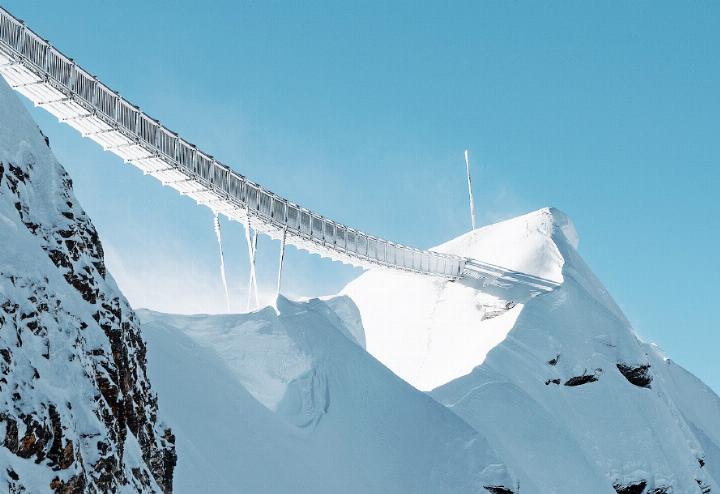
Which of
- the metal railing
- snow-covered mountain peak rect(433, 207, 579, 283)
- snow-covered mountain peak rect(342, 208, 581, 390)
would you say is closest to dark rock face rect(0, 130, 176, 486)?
the metal railing

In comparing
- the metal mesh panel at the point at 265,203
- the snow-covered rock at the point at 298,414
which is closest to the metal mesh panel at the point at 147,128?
the metal mesh panel at the point at 265,203

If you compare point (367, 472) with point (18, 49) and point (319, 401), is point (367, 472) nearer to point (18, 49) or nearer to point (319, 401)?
point (319, 401)

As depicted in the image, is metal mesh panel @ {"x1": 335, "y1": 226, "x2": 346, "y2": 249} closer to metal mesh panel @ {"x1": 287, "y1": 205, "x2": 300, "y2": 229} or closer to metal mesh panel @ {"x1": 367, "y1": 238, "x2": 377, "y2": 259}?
metal mesh panel @ {"x1": 367, "y1": 238, "x2": 377, "y2": 259}

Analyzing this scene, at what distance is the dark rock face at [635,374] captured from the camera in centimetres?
4822

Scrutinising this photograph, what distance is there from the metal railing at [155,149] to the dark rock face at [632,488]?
16.3 meters

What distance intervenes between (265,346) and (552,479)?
38.6 feet

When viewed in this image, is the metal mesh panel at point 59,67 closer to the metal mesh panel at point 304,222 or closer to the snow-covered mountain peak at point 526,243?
the metal mesh panel at point 304,222

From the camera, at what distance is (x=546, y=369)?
148ft

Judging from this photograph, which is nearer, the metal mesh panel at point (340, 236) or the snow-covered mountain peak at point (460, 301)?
the metal mesh panel at point (340, 236)

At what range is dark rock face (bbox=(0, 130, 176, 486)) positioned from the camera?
1170 cm

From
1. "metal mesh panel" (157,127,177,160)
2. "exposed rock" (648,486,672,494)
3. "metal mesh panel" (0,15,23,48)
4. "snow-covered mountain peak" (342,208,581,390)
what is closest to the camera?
"metal mesh panel" (0,15,23,48)

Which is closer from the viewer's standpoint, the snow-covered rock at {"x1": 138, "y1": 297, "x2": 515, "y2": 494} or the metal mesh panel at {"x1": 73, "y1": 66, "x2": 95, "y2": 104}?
the snow-covered rock at {"x1": 138, "y1": 297, "x2": 515, "y2": 494}

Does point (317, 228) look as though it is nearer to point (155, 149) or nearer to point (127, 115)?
point (155, 149)

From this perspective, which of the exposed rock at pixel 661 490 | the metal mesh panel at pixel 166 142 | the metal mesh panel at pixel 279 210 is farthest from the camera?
the metal mesh panel at pixel 279 210
